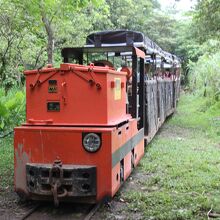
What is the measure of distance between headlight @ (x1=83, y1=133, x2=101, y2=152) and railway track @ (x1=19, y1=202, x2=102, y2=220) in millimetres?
765

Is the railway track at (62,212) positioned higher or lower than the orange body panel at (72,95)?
lower

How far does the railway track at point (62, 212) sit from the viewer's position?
18.2 feet

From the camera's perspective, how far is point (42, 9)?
1050cm

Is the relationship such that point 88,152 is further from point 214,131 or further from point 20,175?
point 214,131

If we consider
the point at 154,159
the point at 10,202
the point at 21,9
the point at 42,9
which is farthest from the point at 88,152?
the point at 21,9

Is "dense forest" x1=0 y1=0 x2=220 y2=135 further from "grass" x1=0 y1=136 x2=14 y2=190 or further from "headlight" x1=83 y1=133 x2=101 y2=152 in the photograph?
"headlight" x1=83 y1=133 x2=101 y2=152

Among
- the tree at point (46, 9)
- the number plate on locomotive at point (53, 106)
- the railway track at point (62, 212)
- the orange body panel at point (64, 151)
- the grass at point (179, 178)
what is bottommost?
the railway track at point (62, 212)

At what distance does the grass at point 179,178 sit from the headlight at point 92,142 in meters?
0.94

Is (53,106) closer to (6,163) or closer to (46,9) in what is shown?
(6,163)

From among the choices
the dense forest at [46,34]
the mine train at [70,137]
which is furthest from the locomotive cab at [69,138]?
the dense forest at [46,34]

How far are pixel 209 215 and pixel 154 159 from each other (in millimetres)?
3328

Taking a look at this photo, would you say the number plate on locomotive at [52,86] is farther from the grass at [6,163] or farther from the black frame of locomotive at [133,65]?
the black frame of locomotive at [133,65]

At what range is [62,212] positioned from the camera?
579cm

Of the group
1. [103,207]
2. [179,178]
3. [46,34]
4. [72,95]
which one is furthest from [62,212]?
[46,34]
